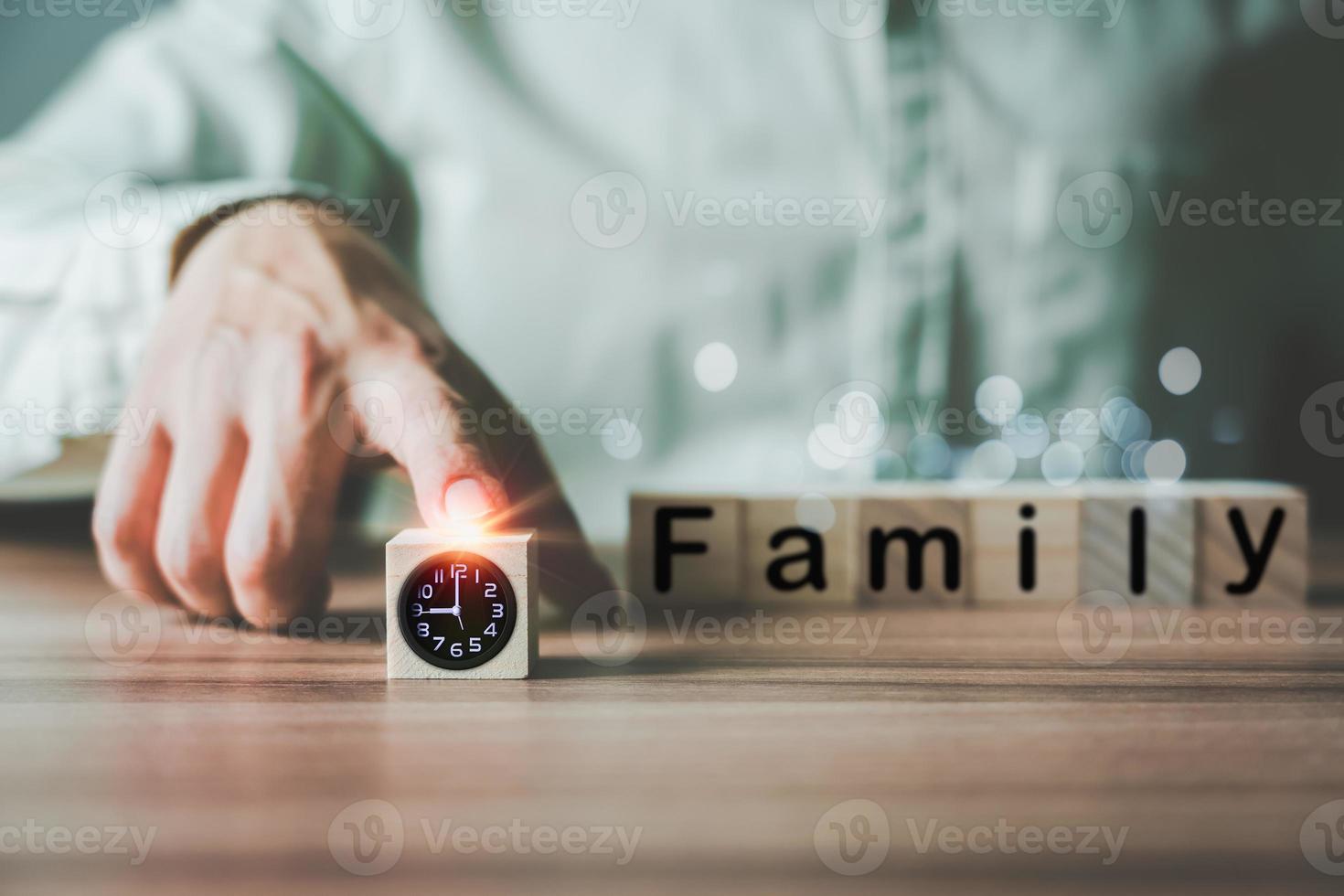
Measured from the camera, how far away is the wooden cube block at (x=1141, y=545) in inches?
42.3

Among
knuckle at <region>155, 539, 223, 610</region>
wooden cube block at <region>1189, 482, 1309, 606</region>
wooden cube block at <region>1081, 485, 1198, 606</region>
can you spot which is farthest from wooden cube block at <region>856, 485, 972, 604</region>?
knuckle at <region>155, 539, 223, 610</region>

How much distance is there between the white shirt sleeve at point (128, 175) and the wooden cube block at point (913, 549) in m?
0.82

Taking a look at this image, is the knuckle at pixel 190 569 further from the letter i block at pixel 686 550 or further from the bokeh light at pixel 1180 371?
the bokeh light at pixel 1180 371

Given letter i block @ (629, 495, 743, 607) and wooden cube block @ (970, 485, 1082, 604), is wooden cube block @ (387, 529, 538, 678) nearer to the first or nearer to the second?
letter i block @ (629, 495, 743, 607)

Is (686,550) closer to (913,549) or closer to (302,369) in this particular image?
(913,549)

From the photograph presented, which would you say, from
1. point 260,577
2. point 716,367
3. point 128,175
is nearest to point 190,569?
point 260,577

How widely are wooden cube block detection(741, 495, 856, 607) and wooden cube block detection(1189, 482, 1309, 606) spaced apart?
1.26 ft

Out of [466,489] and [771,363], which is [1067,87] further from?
[466,489]

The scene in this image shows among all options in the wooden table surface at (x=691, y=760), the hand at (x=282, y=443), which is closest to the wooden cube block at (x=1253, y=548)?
the wooden table surface at (x=691, y=760)

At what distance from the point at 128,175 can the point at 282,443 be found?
0.58 meters

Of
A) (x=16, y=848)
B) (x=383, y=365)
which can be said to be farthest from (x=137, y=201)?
(x=16, y=848)

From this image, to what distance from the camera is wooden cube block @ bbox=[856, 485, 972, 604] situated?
1087mm

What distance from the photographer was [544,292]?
1.42 m

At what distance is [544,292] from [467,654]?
0.72 m
